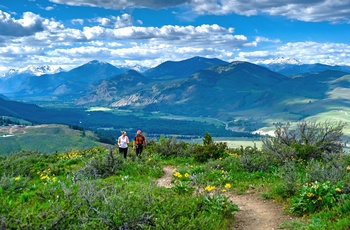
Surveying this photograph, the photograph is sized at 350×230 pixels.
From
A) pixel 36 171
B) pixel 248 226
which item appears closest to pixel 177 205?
pixel 248 226

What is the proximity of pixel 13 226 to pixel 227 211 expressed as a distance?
19.7 feet

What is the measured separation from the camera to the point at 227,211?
34.4ft

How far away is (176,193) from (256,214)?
9.28ft

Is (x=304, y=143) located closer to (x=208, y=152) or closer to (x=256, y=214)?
(x=208, y=152)

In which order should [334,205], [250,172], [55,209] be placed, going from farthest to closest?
1. [250,172]
2. [334,205]
3. [55,209]

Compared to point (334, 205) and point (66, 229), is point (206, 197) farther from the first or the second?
point (66, 229)

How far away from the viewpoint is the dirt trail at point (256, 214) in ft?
34.1

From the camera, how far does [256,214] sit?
11570mm

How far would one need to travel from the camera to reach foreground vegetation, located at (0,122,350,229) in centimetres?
791

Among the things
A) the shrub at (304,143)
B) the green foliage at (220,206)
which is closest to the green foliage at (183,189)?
the green foliage at (220,206)

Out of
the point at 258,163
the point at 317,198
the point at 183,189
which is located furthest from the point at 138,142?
the point at 317,198

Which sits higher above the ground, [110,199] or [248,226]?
[110,199]

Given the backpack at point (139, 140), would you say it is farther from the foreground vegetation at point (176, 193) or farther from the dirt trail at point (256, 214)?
the dirt trail at point (256, 214)

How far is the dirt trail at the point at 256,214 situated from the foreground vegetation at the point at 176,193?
0.34m
